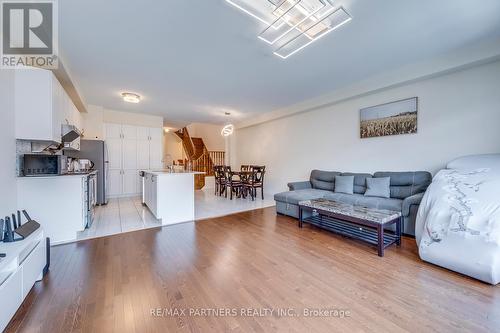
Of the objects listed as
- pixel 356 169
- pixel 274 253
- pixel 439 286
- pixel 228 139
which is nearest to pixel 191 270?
pixel 274 253

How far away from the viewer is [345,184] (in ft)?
13.5

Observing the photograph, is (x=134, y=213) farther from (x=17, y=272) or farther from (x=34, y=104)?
(x=17, y=272)

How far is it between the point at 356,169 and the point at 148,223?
4325mm

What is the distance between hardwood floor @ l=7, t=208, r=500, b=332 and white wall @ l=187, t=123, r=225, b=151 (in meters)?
7.00

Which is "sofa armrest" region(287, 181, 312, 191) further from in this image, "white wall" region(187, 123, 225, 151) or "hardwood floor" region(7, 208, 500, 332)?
"white wall" region(187, 123, 225, 151)

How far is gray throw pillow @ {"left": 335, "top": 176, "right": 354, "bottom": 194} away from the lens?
4.06 metres

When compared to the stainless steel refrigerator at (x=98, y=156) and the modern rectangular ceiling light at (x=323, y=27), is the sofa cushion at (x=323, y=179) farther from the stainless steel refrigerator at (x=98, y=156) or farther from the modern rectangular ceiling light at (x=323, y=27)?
the stainless steel refrigerator at (x=98, y=156)

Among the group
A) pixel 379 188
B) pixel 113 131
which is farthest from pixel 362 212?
pixel 113 131

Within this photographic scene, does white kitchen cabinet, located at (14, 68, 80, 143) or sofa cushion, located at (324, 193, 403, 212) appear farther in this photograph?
sofa cushion, located at (324, 193, 403, 212)

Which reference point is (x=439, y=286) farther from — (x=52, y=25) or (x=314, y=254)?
(x=52, y=25)

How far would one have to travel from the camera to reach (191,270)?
2.10m

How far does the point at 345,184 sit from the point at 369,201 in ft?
2.46

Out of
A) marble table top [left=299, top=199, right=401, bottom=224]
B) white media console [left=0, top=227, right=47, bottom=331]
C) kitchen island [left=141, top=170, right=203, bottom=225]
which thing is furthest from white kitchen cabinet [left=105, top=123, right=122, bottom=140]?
marble table top [left=299, top=199, right=401, bottom=224]

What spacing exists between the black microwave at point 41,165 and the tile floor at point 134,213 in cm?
101
